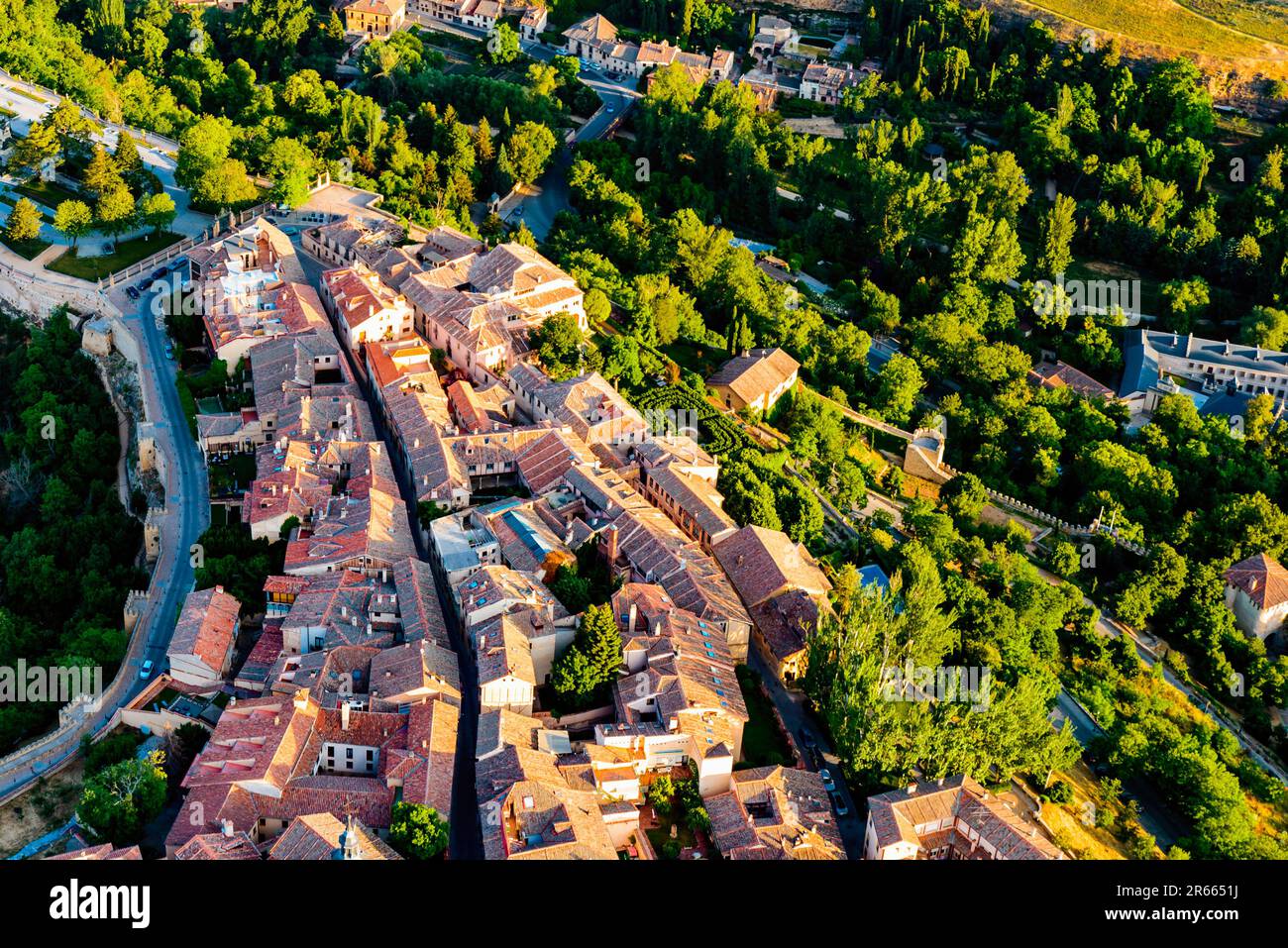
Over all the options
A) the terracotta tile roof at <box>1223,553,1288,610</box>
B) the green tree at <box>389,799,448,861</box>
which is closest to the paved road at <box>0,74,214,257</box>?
the green tree at <box>389,799,448,861</box>

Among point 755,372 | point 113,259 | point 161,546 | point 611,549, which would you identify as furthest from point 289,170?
point 611,549

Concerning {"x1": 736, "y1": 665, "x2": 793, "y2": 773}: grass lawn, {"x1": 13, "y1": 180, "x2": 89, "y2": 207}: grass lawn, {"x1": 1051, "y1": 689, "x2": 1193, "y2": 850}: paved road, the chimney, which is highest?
{"x1": 13, "y1": 180, "x2": 89, "y2": 207}: grass lawn

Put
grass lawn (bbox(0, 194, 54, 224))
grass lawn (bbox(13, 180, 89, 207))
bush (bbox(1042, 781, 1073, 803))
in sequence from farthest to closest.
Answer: grass lawn (bbox(13, 180, 89, 207)) → grass lawn (bbox(0, 194, 54, 224)) → bush (bbox(1042, 781, 1073, 803))

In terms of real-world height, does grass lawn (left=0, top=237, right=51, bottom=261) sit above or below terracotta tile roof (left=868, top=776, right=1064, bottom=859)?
above

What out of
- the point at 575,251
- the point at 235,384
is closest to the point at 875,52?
the point at 575,251

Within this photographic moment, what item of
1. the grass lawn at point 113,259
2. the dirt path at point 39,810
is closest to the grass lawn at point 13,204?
the grass lawn at point 113,259

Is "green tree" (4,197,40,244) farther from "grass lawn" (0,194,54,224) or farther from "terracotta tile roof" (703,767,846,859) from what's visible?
"terracotta tile roof" (703,767,846,859)

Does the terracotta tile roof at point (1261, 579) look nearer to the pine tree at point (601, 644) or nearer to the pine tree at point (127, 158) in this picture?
the pine tree at point (601, 644)

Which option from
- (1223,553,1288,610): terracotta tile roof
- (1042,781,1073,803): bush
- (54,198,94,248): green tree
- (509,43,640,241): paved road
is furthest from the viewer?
(509,43,640,241): paved road
